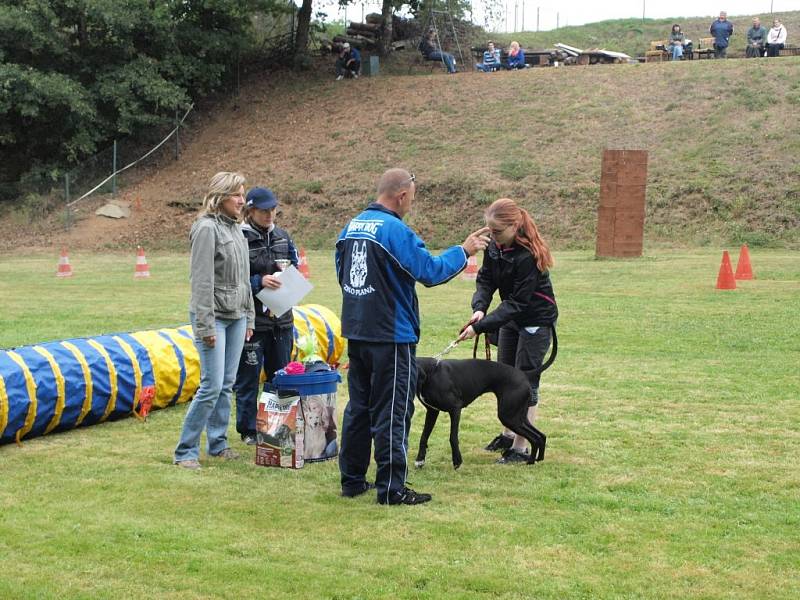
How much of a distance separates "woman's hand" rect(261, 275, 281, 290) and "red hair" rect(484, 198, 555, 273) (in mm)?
1666

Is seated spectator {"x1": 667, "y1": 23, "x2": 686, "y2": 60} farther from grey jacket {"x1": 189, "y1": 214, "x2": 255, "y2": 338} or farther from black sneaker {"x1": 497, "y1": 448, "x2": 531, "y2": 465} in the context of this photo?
grey jacket {"x1": 189, "y1": 214, "x2": 255, "y2": 338}

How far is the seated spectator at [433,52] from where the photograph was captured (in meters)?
A: 42.4

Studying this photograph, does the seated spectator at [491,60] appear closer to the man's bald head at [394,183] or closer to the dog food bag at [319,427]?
the dog food bag at [319,427]

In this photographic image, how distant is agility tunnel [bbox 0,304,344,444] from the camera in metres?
7.47

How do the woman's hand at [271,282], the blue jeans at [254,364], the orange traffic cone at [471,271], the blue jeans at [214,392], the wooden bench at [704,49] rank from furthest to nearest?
the wooden bench at [704,49]
the orange traffic cone at [471,271]
the blue jeans at [254,364]
the woman's hand at [271,282]
the blue jeans at [214,392]

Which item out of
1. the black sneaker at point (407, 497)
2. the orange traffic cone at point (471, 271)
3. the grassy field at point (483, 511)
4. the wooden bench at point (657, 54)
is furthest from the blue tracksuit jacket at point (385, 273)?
the wooden bench at point (657, 54)

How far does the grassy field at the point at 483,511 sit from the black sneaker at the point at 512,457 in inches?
3.8

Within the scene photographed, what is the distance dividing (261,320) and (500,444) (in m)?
2.02

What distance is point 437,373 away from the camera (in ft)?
21.2

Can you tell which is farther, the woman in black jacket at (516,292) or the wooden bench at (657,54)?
the wooden bench at (657,54)

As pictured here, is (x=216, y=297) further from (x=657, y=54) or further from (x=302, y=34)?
(x=302, y=34)

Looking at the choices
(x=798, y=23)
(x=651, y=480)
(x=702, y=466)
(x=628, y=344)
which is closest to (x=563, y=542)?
(x=651, y=480)

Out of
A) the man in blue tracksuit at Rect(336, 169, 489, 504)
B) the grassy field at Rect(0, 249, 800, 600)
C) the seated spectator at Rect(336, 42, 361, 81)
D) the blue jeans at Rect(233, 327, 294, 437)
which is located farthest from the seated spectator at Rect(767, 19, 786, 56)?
the man in blue tracksuit at Rect(336, 169, 489, 504)

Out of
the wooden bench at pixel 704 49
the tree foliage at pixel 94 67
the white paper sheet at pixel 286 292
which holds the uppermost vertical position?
the wooden bench at pixel 704 49
